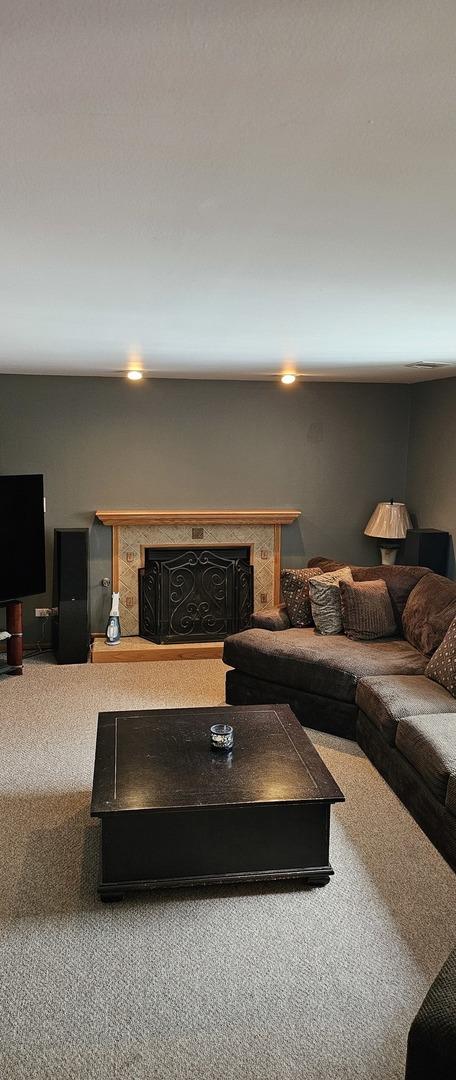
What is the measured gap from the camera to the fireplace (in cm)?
623

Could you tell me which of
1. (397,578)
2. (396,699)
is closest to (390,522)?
(397,578)

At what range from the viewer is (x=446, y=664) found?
13.6 ft

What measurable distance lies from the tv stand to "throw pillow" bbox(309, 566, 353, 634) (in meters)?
2.13

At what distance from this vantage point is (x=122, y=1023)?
2291mm

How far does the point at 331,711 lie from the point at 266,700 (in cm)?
47

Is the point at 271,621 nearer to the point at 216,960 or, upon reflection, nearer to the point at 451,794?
the point at 451,794

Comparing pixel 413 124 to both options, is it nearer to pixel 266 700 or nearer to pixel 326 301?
pixel 326 301

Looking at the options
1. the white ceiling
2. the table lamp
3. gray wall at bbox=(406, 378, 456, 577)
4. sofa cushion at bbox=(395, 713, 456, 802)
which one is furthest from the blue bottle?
the white ceiling

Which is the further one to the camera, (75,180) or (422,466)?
(422,466)

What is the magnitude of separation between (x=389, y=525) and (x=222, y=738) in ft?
10.8

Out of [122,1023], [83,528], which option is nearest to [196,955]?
[122,1023]

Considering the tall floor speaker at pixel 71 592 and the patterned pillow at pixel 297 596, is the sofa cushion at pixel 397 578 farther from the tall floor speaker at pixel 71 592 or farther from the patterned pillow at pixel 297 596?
the tall floor speaker at pixel 71 592

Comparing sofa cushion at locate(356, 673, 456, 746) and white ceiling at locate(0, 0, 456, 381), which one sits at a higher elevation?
white ceiling at locate(0, 0, 456, 381)

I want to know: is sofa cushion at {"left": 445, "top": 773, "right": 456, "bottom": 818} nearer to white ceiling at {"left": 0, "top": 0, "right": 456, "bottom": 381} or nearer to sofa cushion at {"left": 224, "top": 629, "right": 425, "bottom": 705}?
sofa cushion at {"left": 224, "top": 629, "right": 425, "bottom": 705}
